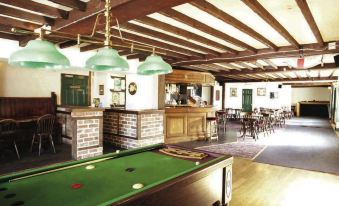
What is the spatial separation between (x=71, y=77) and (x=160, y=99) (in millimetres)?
3409

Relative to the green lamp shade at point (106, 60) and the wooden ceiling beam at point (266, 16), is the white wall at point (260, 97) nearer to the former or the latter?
the wooden ceiling beam at point (266, 16)

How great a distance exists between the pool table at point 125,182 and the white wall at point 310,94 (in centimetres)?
2153

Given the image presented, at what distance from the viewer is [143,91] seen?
8.02m

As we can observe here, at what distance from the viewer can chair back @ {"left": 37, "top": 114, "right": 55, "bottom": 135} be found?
5.73 m

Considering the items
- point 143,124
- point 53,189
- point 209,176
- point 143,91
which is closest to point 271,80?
point 143,91

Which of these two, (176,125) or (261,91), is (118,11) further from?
(261,91)

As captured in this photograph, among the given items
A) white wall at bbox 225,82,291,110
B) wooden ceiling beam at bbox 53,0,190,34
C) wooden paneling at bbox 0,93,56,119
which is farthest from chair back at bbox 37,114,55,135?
white wall at bbox 225,82,291,110

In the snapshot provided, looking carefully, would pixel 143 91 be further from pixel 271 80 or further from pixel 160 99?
pixel 271 80

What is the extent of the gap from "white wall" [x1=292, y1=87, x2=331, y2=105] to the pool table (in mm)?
21530

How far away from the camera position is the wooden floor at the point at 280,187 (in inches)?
140

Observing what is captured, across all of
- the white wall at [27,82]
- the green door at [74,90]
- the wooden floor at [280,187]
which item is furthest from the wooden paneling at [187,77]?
the wooden floor at [280,187]

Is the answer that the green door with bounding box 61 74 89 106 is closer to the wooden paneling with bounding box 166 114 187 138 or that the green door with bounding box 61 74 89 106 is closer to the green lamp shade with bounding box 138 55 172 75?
the wooden paneling with bounding box 166 114 187 138

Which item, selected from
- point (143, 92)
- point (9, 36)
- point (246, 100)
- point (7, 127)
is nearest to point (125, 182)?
point (9, 36)

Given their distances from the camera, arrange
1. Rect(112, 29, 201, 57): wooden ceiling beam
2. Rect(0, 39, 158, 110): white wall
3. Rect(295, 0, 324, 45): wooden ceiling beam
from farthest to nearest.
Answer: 1. Rect(0, 39, 158, 110): white wall
2. Rect(112, 29, 201, 57): wooden ceiling beam
3. Rect(295, 0, 324, 45): wooden ceiling beam
